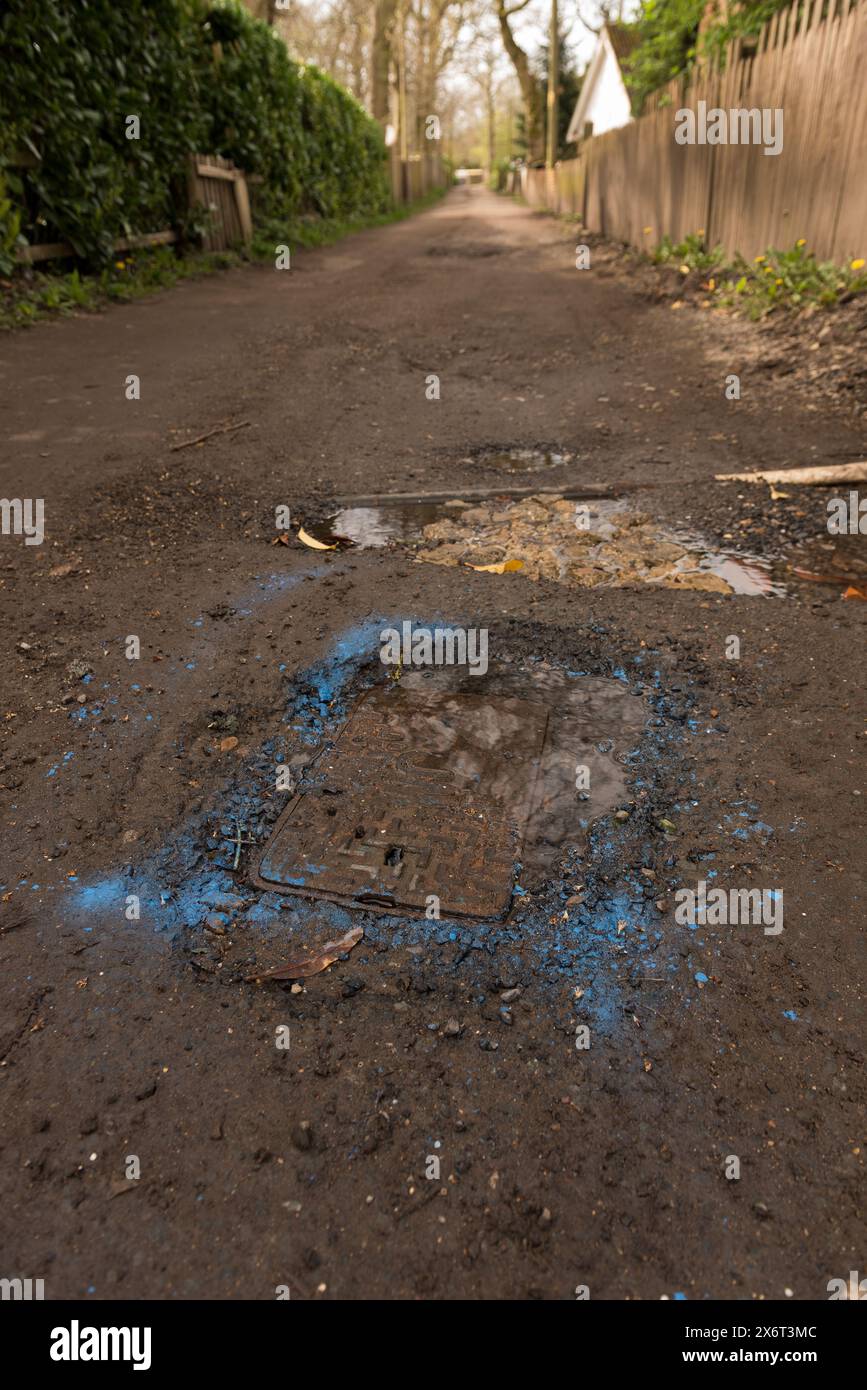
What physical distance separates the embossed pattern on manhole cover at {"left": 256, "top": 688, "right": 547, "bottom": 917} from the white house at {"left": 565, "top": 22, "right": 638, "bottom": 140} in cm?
3092

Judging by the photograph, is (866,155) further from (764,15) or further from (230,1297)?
(230,1297)

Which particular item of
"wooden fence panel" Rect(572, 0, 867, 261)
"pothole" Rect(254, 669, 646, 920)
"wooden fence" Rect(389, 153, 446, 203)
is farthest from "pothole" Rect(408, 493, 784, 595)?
"wooden fence" Rect(389, 153, 446, 203)

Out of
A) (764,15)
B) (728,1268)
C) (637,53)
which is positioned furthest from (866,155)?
(637,53)

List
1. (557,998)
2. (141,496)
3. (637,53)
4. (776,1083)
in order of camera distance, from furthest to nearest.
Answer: (637,53), (141,496), (557,998), (776,1083)

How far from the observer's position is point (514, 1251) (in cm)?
146

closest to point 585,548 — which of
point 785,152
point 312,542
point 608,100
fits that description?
point 312,542

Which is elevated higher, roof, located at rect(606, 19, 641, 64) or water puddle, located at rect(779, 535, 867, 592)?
roof, located at rect(606, 19, 641, 64)

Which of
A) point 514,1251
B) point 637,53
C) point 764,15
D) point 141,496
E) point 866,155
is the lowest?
point 514,1251

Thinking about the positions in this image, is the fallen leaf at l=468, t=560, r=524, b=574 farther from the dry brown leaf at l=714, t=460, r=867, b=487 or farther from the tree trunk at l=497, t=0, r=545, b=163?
the tree trunk at l=497, t=0, r=545, b=163

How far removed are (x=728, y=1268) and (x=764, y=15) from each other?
11.7 m

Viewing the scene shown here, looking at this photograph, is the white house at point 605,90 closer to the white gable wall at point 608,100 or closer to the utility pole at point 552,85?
the white gable wall at point 608,100

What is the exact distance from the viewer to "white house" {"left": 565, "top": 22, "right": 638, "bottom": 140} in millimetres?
29625

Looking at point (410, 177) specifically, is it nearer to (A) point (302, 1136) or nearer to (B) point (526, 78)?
(B) point (526, 78)
